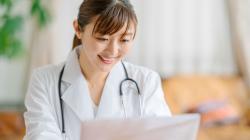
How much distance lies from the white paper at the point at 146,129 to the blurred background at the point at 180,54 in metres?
2.21

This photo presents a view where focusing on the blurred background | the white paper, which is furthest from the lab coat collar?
the blurred background

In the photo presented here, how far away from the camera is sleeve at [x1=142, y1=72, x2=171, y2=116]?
1.66 m

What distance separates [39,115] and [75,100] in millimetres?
153

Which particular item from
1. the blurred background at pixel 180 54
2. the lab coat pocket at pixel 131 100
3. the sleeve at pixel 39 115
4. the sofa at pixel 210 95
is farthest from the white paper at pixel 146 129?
the sofa at pixel 210 95

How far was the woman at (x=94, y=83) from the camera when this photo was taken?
1.52 metres

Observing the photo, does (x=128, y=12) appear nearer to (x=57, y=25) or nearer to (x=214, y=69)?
(x=57, y=25)

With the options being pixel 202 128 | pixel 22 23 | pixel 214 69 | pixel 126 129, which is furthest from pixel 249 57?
pixel 126 129

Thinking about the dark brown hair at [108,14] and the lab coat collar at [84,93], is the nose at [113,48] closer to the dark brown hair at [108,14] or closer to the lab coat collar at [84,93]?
the dark brown hair at [108,14]

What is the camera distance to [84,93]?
1.68 metres

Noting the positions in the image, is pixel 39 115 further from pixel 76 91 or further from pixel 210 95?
pixel 210 95

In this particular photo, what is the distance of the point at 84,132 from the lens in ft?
4.40

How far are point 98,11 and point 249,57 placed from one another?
9.59ft

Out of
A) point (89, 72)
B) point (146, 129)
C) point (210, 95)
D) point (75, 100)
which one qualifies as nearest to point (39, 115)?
point (75, 100)

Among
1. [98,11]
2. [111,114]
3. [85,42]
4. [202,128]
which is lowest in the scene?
[202,128]
